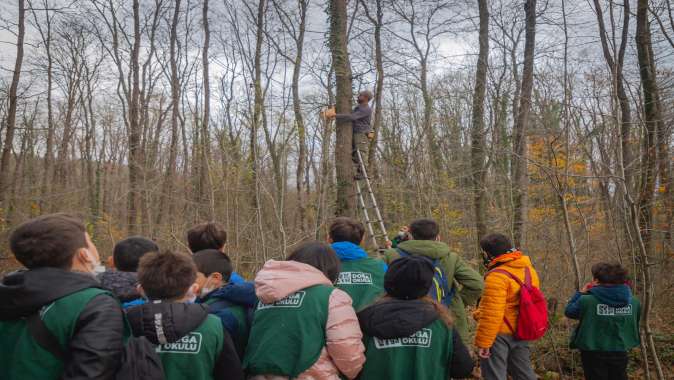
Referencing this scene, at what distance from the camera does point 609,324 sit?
443cm

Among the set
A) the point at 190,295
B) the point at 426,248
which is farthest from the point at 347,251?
the point at 190,295

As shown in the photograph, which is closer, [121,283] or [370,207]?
[121,283]

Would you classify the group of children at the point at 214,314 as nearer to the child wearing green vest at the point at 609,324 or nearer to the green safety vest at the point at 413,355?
the green safety vest at the point at 413,355

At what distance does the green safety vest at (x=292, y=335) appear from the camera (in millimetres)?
2490

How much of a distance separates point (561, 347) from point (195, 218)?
27.2 feet

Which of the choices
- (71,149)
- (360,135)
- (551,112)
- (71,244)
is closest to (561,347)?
(551,112)

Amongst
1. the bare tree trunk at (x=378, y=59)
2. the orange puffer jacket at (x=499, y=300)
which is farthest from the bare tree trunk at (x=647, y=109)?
the bare tree trunk at (x=378, y=59)

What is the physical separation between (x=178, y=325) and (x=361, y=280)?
1.72 m

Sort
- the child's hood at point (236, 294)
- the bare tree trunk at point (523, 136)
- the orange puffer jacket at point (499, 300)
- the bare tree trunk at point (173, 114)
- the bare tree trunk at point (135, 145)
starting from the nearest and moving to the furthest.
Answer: the child's hood at point (236, 294) → the orange puffer jacket at point (499, 300) → the bare tree trunk at point (523, 136) → the bare tree trunk at point (135, 145) → the bare tree trunk at point (173, 114)

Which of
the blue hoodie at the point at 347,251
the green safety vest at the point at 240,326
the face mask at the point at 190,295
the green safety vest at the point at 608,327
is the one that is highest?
the blue hoodie at the point at 347,251

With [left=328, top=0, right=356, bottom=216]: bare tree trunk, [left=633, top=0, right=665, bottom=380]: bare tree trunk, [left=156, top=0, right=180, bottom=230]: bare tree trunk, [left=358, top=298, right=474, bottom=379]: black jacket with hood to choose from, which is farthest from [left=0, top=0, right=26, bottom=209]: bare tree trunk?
[left=633, top=0, right=665, bottom=380]: bare tree trunk

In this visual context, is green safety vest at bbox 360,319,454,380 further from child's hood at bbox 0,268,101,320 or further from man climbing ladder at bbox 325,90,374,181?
man climbing ladder at bbox 325,90,374,181

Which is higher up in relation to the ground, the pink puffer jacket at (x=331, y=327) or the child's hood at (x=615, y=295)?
the pink puffer jacket at (x=331, y=327)

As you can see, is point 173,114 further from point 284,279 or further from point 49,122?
point 284,279
